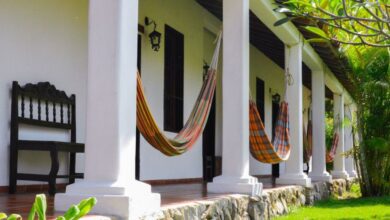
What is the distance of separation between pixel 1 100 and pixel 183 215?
6.78 feet

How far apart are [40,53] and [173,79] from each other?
10.1ft

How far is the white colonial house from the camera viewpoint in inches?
139

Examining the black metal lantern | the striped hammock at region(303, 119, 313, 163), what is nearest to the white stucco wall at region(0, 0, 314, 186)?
the striped hammock at region(303, 119, 313, 163)

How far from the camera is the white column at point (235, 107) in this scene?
5.75 m

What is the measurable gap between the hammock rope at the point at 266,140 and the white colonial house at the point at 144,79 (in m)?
0.27

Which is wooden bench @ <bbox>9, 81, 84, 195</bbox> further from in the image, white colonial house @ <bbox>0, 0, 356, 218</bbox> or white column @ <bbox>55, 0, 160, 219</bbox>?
white column @ <bbox>55, 0, 160, 219</bbox>

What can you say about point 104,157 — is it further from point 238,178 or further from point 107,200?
point 238,178

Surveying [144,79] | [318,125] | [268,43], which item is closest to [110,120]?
[144,79]

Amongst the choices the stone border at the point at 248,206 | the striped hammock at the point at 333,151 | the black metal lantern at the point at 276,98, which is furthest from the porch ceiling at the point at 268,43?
the stone border at the point at 248,206

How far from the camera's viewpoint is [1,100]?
203 inches

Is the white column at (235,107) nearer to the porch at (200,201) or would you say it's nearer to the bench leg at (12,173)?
the porch at (200,201)

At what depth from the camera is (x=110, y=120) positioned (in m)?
3.49

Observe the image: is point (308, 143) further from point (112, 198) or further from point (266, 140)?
point (112, 198)

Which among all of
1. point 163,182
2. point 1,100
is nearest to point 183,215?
point 1,100
